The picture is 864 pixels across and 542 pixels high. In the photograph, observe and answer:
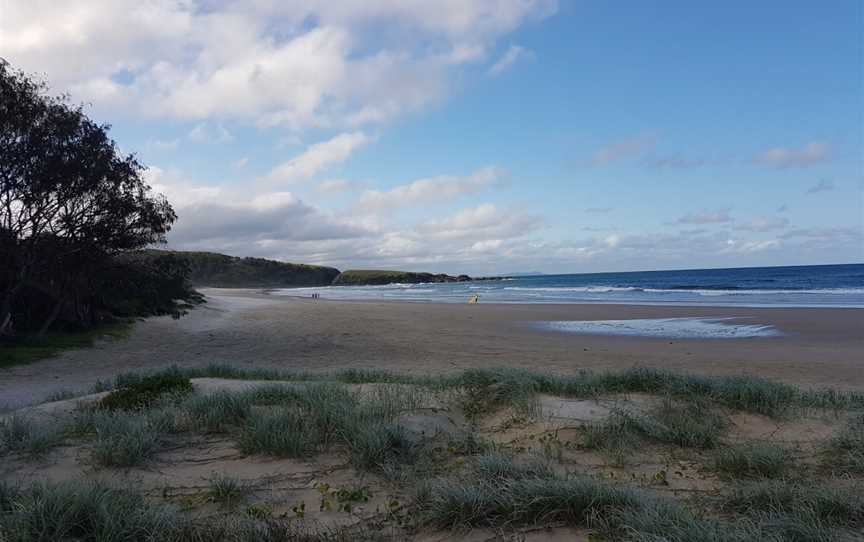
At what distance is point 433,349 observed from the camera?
16859 mm

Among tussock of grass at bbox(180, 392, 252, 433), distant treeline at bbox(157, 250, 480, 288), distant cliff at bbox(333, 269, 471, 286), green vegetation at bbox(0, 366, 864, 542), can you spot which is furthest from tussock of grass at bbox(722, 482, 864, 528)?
distant cliff at bbox(333, 269, 471, 286)

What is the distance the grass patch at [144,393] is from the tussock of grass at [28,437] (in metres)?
0.91

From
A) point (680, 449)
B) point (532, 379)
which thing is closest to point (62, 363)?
point (532, 379)

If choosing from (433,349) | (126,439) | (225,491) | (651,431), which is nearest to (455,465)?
(225,491)

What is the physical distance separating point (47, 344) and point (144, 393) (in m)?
11.5

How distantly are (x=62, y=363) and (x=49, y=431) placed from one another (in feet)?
33.6

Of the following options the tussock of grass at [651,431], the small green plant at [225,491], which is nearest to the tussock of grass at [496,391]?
the tussock of grass at [651,431]

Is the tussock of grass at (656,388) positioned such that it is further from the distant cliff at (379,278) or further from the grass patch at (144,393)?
the distant cliff at (379,278)

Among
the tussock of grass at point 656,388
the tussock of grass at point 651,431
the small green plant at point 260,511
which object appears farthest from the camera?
the tussock of grass at point 656,388

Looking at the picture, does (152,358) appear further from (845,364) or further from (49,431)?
(845,364)

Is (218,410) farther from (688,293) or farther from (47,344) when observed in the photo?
(688,293)

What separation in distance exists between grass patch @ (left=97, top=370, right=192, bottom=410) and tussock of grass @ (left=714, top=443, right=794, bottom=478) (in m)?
6.34

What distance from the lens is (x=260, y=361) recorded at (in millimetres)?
14977

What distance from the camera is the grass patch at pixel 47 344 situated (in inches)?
555
